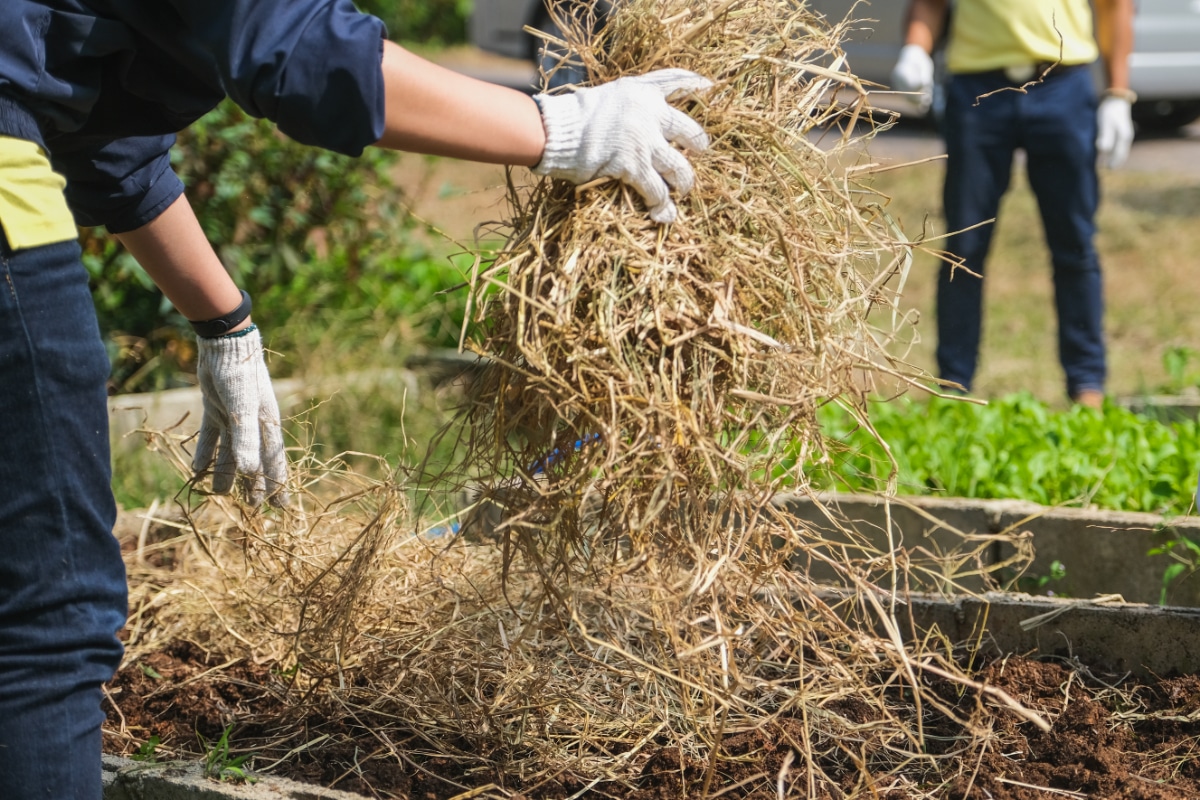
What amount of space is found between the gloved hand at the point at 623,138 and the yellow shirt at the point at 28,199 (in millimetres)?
689

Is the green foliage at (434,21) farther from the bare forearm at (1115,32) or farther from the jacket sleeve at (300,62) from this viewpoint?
the jacket sleeve at (300,62)

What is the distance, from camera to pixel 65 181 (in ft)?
5.45

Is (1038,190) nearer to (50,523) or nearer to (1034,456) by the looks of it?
(1034,456)

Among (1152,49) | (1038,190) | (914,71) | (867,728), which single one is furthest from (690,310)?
(1152,49)

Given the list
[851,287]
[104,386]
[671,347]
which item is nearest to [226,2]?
[104,386]

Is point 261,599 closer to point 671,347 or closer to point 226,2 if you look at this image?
point 671,347

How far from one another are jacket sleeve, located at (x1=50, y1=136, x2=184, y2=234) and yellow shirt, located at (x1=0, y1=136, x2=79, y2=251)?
0.31 metres

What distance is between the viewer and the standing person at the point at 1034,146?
439 cm

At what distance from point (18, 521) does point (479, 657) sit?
104 cm

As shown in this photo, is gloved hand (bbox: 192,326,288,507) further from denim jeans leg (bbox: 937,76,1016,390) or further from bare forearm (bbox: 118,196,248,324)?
denim jeans leg (bbox: 937,76,1016,390)

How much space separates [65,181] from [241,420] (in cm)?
84

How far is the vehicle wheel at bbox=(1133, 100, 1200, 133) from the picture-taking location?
10266mm

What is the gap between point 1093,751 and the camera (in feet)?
7.19

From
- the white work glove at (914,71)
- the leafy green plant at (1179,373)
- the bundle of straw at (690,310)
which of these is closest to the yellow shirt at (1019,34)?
the white work glove at (914,71)
